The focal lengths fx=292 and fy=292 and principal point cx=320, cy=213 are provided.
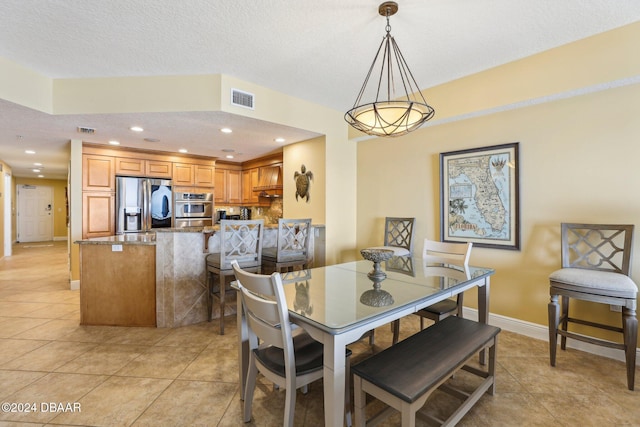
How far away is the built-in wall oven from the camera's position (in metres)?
5.23

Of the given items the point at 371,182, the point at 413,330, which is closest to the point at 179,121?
the point at 371,182

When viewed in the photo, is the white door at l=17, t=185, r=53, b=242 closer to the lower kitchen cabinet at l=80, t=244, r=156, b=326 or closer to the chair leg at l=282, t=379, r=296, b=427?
the lower kitchen cabinet at l=80, t=244, r=156, b=326

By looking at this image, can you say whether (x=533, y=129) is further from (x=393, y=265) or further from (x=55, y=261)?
(x=55, y=261)

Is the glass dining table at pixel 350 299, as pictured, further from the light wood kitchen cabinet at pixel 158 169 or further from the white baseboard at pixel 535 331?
the light wood kitchen cabinet at pixel 158 169

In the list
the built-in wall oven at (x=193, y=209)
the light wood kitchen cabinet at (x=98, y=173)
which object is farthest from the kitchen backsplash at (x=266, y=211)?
the light wood kitchen cabinet at (x=98, y=173)

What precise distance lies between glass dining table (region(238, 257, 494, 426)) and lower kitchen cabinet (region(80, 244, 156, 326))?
5.97 feet

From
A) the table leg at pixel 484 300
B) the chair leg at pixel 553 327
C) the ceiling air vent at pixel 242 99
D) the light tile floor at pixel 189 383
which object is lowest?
the light tile floor at pixel 189 383

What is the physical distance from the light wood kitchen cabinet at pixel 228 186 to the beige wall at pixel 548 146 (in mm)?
4088

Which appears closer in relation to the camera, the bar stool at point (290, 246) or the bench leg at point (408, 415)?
the bench leg at point (408, 415)

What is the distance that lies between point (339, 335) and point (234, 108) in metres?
2.61

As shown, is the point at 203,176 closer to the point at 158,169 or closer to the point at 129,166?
the point at 158,169

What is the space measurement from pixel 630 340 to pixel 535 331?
33.2 inches

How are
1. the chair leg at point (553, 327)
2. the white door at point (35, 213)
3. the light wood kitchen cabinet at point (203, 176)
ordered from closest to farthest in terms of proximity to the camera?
the chair leg at point (553, 327)
the light wood kitchen cabinet at point (203, 176)
the white door at point (35, 213)

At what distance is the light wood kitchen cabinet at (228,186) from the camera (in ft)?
19.7
